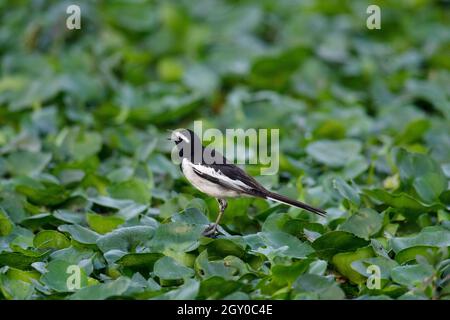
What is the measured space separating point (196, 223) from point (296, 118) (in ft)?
9.31

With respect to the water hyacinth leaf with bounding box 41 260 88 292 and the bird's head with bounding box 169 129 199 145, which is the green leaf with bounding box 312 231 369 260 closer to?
the bird's head with bounding box 169 129 199 145

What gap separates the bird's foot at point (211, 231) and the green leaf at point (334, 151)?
1722 mm

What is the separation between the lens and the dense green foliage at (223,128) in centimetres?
529

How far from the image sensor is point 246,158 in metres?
7.23

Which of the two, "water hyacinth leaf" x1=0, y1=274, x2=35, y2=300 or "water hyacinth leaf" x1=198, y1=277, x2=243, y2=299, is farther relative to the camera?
"water hyacinth leaf" x1=0, y1=274, x2=35, y2=300

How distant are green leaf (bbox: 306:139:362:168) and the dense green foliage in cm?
1

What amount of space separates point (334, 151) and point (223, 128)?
121cm

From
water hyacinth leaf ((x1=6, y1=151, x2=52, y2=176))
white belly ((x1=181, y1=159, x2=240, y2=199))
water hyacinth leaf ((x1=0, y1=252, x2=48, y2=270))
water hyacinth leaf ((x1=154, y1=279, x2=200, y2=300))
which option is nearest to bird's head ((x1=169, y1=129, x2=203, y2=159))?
white belly ((x1=181, y1=159, x2=240, y2=199))

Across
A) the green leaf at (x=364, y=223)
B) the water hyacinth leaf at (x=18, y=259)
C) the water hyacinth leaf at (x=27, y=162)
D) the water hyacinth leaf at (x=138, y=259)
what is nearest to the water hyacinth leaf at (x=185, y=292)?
the water hyacinth leaf at (x=138, y=259)

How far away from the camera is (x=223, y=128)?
26.9 feet

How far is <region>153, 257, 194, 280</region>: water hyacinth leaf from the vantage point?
523cm

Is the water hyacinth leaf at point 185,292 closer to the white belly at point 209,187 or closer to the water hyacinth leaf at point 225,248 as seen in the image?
the water hyacinth leaf at point 225,248

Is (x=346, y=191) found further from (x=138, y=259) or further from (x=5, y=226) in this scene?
(x=5, y=226)
